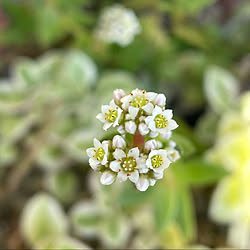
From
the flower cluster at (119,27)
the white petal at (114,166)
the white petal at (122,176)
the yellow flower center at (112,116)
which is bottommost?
the white petal at (122,176)

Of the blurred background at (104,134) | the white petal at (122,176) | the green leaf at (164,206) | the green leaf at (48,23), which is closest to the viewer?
the white petal at (122,176)

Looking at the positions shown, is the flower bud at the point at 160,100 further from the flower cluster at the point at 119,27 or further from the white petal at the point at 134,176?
the flower cluster at the point at 119,27

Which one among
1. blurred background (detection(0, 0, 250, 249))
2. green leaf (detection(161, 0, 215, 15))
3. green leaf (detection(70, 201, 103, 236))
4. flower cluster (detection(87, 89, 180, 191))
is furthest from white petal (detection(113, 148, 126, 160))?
green leaf (detection(161, 0, 215, 15))

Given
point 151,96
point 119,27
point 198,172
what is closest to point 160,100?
point 151,96

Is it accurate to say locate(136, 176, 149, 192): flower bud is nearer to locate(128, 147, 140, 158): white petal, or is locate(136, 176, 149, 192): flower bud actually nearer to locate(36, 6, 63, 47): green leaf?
locate(128, 147, 140, 158): white petal

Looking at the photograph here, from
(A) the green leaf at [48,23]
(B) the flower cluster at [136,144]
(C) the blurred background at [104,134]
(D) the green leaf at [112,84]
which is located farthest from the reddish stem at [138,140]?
(A) the green leaf at [48,23]

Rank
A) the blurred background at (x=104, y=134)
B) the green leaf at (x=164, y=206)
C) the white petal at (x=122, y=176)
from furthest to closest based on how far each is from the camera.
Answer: the blurred background at (x=104, y=134)
the green leaf at (x=164, y=206)
the white petal at (x=122, y=176)

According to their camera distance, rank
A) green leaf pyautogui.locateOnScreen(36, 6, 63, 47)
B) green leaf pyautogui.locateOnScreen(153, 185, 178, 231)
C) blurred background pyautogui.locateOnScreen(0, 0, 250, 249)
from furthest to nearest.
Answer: green leaf pyautogui.locateOnScreen(36, 6, 63, 47), blurred background pyautogui.locateOnScreen(0, 0, 250, 249), green leaf pyautogui.locateOnScreen(153, 185, 178, 231)

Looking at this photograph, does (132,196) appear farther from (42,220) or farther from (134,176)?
(134,176)

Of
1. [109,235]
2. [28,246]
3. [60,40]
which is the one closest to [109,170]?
[109,235]
